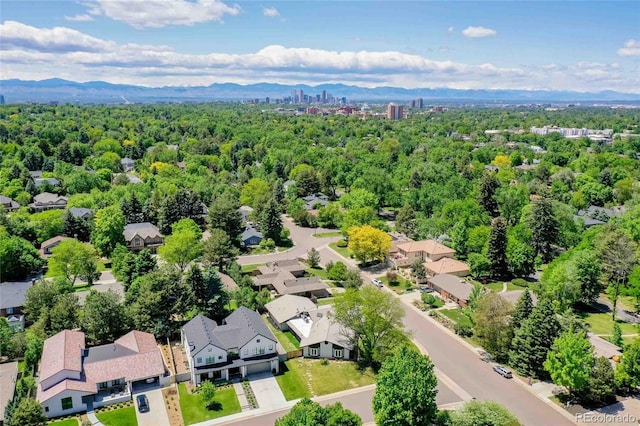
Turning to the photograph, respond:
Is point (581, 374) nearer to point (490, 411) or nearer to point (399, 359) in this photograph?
point (490, 411)

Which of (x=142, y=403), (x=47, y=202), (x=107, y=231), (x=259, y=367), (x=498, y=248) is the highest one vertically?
(x=498, y=248)

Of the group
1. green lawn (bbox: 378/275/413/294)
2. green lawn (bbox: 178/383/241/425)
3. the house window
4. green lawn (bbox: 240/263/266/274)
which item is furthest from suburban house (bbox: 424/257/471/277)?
the house window

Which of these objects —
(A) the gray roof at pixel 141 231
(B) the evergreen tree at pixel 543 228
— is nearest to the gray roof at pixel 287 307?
(A) the gray roof at pixel 141 231

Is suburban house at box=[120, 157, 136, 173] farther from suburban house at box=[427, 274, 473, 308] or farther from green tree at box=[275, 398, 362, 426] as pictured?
green tree at box=[275, 398, 362, 426]

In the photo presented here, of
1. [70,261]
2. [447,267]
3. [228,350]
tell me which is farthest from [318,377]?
[70,261]

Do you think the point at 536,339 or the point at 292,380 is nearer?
the point at 536,339

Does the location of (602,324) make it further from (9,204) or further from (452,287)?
(9,204)
